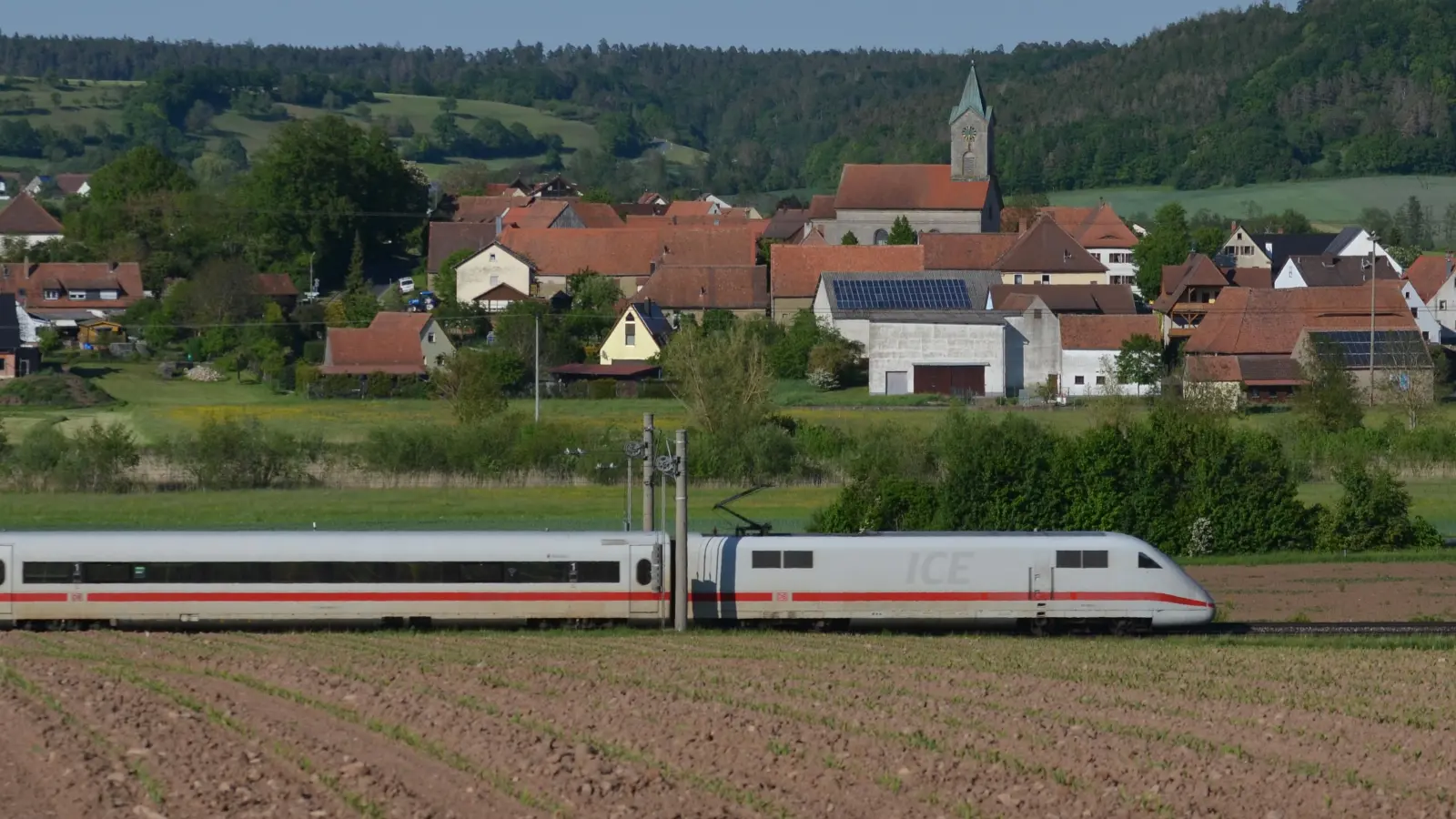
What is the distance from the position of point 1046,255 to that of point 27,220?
58960 mm

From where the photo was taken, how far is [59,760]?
15.2 m

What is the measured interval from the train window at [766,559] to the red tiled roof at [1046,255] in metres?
62.6

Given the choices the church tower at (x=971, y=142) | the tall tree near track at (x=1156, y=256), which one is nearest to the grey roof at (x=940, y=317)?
the tall tree near track at (x=1156, y=256)

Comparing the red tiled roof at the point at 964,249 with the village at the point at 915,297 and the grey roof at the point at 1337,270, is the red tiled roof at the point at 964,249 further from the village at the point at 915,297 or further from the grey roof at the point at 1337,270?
the grey roof at the point at 1337,270

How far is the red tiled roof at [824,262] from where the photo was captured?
83500 mm

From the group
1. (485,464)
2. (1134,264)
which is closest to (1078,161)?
(1134,264)

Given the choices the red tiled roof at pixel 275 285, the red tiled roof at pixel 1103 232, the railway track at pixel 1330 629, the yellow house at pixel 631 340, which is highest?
the red tiled roof at pixel 1103 232

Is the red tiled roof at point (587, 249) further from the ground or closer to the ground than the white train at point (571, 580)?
further from the ground

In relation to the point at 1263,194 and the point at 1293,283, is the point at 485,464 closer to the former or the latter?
the point at 1293,283

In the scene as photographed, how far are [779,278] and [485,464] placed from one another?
3870 cm

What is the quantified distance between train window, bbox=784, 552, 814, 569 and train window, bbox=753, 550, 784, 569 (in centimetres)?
7

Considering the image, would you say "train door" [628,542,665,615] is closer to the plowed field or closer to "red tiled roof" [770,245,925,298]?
the plowed field

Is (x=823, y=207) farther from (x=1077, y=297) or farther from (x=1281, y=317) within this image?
(x=1281, y=317)

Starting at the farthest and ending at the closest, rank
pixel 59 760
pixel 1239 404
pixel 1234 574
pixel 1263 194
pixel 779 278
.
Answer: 1. pixel 1263 194
2. pixel 779 278
3. pixel 1239 404
4. pixel 1234 574
5. pixel 59 760
